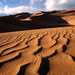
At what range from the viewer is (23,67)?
1060mm

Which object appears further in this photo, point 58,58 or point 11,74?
point 58,58

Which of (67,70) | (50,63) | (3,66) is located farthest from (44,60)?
(3,66)

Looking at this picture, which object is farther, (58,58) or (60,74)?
(58,58)

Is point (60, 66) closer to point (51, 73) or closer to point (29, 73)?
point (51, 73)

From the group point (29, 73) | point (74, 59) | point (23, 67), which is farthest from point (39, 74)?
point (74, 59)

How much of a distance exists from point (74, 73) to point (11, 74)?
2.63 feet

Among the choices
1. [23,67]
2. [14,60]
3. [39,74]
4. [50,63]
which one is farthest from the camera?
[14,60]

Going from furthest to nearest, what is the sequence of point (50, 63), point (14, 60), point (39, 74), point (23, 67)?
point (14, 60), point (50, 63), point (23, 67), point (39, 74)

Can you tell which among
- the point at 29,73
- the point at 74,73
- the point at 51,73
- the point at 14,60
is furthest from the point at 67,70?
the point at 14,60

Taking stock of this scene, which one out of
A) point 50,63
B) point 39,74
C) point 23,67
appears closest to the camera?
point 39,74

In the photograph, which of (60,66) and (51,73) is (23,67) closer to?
(51,73)

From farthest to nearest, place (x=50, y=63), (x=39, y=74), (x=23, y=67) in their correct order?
1. (x=50, y=63)
2. (x=23, y=67)
3. (x=39, y=74)

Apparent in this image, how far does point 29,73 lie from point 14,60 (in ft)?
Answer: 1.43

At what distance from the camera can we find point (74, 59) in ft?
4.02
